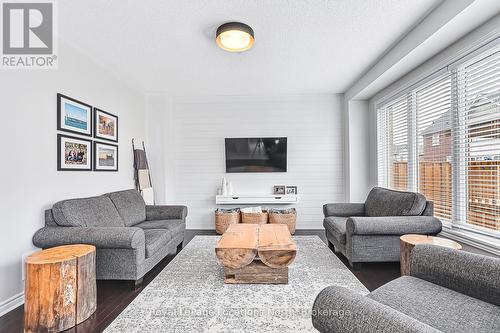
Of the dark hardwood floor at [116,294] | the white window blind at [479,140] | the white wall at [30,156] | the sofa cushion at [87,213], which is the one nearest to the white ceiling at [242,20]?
the white wall at [30,156]

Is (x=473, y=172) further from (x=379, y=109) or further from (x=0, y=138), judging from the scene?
(x=0, y=138)

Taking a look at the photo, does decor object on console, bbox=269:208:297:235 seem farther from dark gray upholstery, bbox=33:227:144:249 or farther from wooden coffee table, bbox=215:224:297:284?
dark gray upholstery, bbox=33:227:144:249

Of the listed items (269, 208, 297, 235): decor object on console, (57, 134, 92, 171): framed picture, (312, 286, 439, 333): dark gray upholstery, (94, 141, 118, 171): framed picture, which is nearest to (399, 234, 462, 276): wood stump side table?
(312, 286, 439, 333): dark gray upholstery

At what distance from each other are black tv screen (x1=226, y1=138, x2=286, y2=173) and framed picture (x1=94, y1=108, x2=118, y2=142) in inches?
76.6

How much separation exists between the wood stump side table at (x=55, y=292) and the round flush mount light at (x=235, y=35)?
230cm

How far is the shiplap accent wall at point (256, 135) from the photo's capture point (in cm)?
488

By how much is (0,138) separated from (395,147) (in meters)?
4.69

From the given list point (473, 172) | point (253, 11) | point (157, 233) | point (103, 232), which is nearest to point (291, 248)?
point (157, 233)

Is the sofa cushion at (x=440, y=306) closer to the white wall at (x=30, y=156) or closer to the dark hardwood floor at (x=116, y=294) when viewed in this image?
the dark hardwood floor at (x=116, y=294)

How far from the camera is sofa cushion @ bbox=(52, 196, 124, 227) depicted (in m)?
2.44

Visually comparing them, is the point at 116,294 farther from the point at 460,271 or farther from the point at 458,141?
the point at 458,141

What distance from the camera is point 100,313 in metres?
2.02

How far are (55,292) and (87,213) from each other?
1.04m

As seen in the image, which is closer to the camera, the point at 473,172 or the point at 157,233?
the point at 473,172
